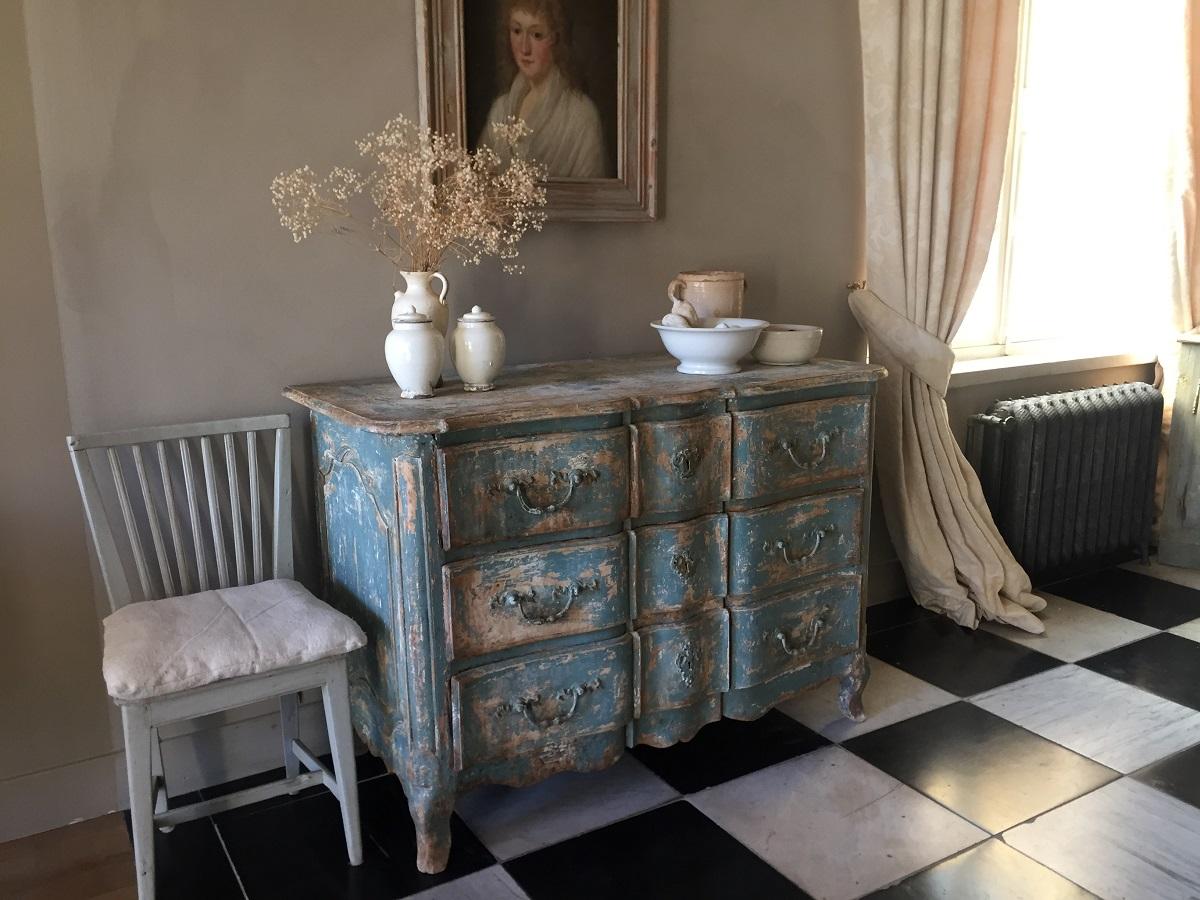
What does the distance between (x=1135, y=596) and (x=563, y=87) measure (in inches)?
101

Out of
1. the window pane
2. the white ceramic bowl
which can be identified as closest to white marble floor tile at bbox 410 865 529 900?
the white ceramic bowl

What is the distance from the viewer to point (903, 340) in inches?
120

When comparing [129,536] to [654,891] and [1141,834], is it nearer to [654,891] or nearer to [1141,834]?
[654,891]

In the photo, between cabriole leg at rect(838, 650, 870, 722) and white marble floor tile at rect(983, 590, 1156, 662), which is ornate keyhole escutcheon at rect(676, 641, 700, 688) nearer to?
cabriole leg at rect(838, 650, 870, 722)

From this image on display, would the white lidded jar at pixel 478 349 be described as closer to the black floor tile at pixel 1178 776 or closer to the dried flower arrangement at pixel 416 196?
the dried flower arrangement at pixel 416 196

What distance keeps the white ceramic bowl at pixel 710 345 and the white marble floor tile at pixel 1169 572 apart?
223cm

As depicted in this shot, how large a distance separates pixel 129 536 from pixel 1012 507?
8.73 feet

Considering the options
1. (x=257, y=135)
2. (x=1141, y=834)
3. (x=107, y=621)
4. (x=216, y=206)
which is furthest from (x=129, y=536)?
(x=1141, y=834)

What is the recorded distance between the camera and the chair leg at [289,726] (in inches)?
89.7

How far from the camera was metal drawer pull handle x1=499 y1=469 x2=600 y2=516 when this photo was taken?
1924mm

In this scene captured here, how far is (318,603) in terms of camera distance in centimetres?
Answer: 202

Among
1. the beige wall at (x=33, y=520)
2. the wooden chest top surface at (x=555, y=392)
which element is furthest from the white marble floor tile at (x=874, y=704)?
the beige wall at (x=33, y=520)

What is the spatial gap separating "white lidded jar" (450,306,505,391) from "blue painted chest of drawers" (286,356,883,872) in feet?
0.18

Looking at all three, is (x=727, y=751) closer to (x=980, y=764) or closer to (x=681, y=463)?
(x=980, y=764)
